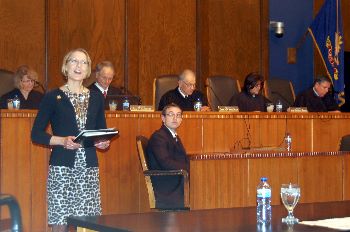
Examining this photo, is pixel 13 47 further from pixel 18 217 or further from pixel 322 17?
pixel 18 217

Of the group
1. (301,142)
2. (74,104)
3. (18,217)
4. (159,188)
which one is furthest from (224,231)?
(301,142)

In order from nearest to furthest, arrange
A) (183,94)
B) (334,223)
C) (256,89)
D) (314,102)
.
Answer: (334,223)
(183,94)
(256,89)
(314,102)

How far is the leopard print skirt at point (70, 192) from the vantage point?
3.93 meters

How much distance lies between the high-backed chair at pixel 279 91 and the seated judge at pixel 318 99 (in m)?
0.15

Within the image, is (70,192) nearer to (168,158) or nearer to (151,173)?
(151,173)

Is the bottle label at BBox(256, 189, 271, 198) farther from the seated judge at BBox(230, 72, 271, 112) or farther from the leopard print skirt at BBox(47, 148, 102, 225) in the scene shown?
the seated judge at BBox(230, 72, 271, 112)

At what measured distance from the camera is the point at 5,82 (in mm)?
6656

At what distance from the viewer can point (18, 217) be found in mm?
1994

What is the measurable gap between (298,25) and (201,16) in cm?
172

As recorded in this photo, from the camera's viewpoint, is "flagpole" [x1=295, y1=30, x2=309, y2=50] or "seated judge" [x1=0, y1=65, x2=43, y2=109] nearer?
"seated judge" [x1=0, y1=65, x2=43, y2=109]

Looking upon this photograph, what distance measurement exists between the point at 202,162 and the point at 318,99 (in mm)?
3347

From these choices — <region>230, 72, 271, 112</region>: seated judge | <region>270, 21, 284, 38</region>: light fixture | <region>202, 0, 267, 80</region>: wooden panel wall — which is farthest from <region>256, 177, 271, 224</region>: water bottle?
<region>270, 21, 284, 38</region>: light fixture

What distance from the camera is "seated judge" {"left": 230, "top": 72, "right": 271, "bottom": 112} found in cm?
752

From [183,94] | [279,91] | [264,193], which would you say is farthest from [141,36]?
[264,193]
